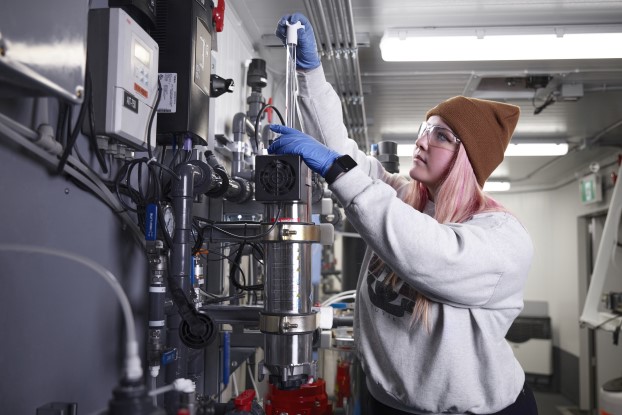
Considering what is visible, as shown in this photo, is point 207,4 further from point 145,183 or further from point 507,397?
point 507,397

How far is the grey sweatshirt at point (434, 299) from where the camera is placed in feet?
3.20

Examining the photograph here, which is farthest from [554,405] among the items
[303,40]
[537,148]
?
[303,40]

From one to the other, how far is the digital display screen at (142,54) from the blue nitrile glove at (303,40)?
0.34 meters

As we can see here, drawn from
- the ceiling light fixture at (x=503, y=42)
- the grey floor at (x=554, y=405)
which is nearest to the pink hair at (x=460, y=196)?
the ceiling light fixture at (x=503, y=42)

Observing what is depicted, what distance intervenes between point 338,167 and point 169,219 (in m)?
0.44

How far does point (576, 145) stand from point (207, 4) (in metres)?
4.74

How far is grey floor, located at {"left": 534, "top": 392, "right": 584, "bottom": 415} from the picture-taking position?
19.7ft

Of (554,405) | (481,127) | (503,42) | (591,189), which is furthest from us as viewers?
(554,405)

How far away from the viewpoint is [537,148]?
4.77 metres

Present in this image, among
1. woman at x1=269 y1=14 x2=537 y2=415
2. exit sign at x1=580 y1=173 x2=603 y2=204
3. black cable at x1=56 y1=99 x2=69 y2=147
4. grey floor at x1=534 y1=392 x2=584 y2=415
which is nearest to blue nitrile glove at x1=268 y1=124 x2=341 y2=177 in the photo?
woman at x1=269 y1=14 x2=537 y2=415

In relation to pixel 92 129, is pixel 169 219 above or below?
below

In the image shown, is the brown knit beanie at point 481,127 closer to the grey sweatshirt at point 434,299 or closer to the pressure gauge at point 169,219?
the grey sweatshirt at point 434,299

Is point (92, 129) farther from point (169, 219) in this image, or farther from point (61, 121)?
point (169, 219)

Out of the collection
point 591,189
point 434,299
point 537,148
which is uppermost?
point 537,148
